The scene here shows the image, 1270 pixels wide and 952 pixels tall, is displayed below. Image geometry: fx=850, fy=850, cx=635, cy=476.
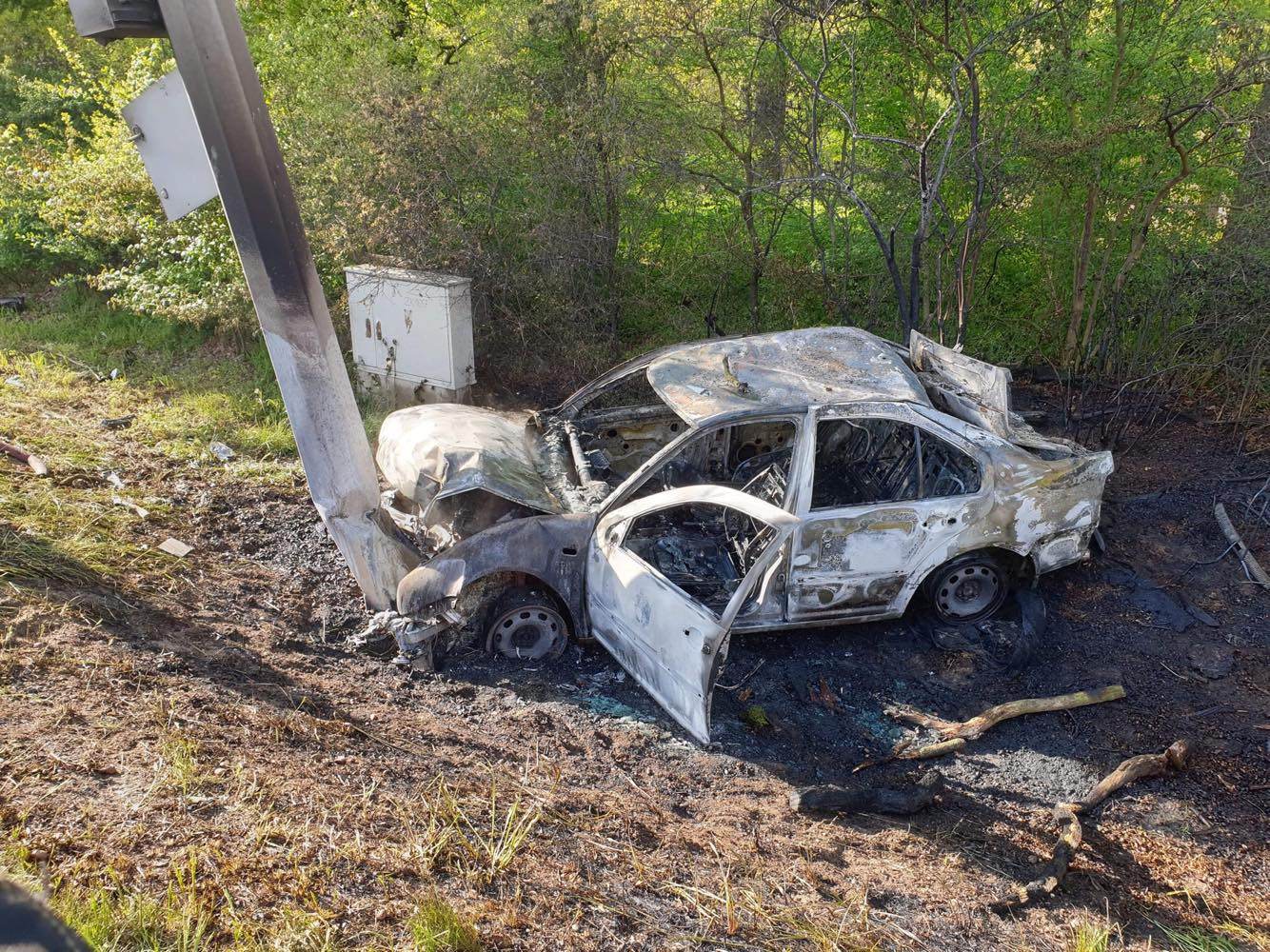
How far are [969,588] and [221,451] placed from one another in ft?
19.1

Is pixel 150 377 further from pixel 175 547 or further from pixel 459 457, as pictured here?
pixel 459 457

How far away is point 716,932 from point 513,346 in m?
6.75

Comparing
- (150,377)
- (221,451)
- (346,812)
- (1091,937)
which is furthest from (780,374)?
(150,377)

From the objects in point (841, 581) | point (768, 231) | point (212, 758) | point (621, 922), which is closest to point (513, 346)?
point (768, 231)

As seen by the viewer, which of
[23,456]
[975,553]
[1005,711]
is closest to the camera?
[1005,711]

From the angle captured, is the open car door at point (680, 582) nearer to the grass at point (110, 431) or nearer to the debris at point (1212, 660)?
the debris at point (1212, 660)

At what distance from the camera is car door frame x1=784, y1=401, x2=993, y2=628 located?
4.64 m

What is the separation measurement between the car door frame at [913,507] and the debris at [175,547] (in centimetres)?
381

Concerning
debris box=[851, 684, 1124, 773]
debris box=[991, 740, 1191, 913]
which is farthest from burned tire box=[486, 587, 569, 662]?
debris box=[991, 740, 1191, 913]

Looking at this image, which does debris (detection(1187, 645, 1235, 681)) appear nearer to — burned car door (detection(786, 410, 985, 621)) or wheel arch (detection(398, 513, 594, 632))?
burned car door (detection(786, 410, 985, 621))

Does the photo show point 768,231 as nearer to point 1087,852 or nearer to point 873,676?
point 873,676

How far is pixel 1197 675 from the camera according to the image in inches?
187

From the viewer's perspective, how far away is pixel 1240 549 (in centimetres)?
561

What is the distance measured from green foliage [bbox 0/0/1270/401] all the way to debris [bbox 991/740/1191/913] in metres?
4.39
